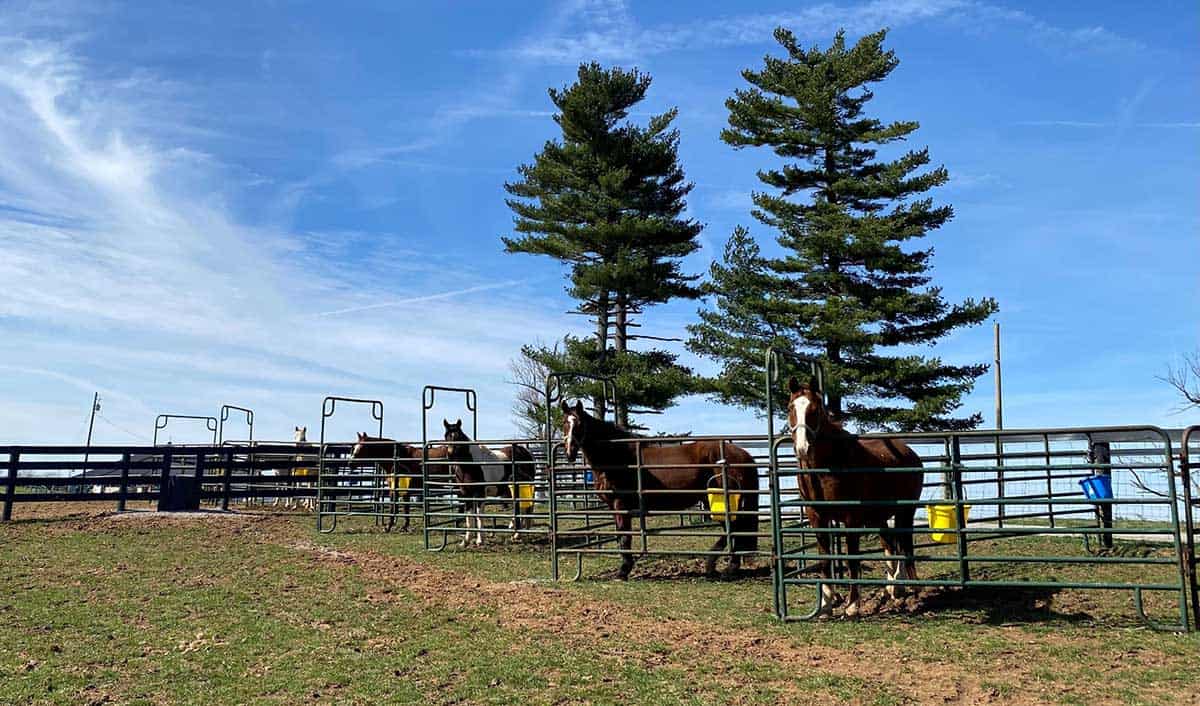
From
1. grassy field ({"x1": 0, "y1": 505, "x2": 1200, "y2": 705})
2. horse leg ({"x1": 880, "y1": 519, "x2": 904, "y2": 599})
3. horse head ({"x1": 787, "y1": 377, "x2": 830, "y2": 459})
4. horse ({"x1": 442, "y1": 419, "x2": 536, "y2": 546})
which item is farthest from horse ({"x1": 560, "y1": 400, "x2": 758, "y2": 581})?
horse ({"x1": 442, "y1": 419, "x2": 536, "y2": 546})

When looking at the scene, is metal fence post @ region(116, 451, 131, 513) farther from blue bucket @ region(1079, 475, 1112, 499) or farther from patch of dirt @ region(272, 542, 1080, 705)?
blue bucket @ region(1079, 475, 1112, 499)

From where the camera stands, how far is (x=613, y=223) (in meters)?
26.9

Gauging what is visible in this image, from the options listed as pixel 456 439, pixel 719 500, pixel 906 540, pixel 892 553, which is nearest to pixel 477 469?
pixel 456 439

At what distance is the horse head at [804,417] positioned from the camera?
711cm

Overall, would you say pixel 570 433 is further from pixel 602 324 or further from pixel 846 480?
pixel 602 324

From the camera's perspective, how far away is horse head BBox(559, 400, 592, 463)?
34.1 ft

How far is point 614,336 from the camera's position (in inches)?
1067

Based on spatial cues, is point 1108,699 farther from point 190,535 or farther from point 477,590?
point 190,535

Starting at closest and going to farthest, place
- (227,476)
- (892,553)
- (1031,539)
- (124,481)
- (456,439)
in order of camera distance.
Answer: (892,553)
(1031,539)
(456,439)
(124,481)
(227,476)

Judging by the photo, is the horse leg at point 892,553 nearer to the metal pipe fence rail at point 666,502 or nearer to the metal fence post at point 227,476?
the metal pipe fence rail at point 666,502

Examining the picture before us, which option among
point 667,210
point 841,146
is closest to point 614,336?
point 667,210

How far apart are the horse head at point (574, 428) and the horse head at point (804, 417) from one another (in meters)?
3.53

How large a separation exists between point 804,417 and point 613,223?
20265 mm

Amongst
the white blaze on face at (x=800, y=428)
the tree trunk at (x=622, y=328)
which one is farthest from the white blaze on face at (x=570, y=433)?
the tree trunk at (x=622, y=328)
